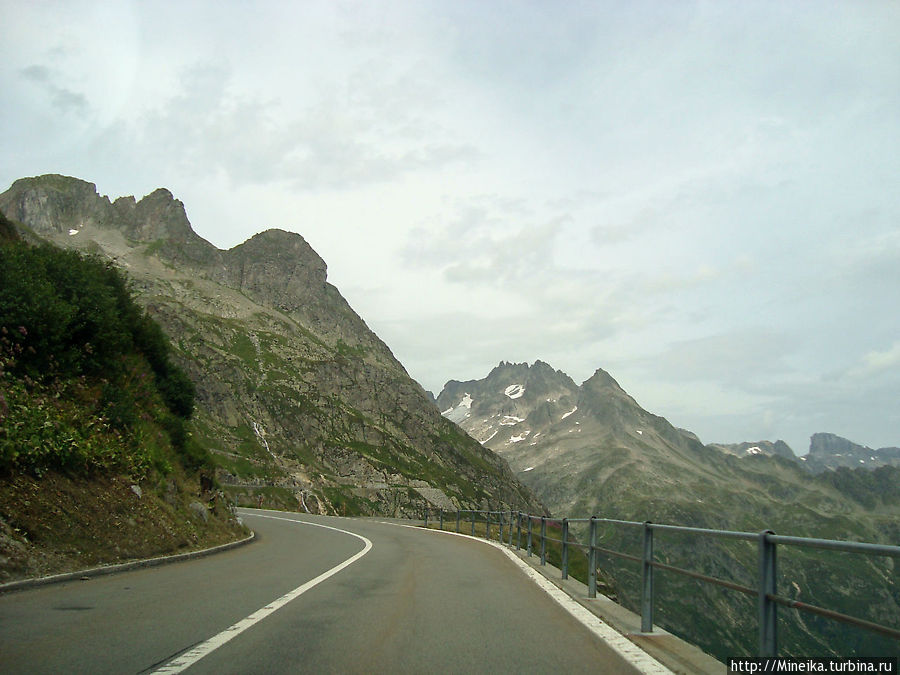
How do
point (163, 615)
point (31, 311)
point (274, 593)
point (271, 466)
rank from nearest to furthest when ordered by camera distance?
point (163, 615) → point (274, 593) → point (31, 311) → point (271, 466)

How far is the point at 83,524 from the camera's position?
44.2 ft

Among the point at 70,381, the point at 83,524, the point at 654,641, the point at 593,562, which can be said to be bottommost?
the point at 83,524

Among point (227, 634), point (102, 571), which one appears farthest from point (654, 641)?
point (102, 571)

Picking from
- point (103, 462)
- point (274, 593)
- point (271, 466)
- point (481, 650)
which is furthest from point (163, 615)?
point (271, 466)

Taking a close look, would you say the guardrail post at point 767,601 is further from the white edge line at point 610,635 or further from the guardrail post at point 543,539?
the guardrail post at point 543,539

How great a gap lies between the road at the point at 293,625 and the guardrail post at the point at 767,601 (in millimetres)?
1286

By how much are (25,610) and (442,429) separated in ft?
613

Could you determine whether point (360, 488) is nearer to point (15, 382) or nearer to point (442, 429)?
point (442, 429)

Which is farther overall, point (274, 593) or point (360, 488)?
point (360, 488)

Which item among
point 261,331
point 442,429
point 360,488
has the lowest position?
point 360,488

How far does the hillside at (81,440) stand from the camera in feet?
41.2

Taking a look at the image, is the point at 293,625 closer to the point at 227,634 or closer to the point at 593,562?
the point at 227,634

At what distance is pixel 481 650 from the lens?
711 cm

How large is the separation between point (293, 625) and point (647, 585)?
4127 mm
